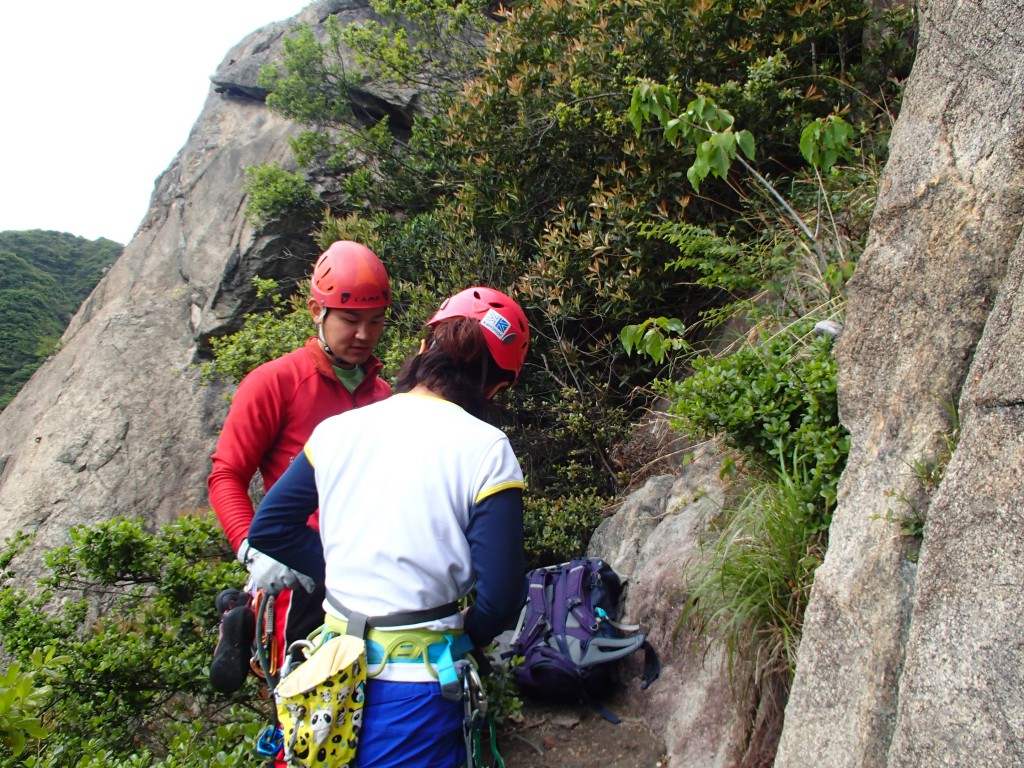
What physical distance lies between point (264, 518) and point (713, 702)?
239cm

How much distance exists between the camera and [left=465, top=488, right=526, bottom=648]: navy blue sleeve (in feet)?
6.59

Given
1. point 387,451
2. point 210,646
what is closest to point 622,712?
point 210,646

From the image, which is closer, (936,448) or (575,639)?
(936,448)

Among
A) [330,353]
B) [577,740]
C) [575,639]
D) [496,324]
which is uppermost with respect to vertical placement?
[496,324]

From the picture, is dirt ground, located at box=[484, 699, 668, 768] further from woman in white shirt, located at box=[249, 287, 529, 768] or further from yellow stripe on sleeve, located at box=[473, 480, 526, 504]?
yellow stripe on sleeve, located at box=[473, 480, 526, 504]

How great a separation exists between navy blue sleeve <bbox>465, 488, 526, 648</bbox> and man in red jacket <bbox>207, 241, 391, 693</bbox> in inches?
32.6

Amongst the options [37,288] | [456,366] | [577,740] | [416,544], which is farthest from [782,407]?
[37,288]

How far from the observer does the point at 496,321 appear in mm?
2398

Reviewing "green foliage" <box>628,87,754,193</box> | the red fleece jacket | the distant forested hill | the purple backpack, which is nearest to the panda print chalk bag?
the red fleece jacket

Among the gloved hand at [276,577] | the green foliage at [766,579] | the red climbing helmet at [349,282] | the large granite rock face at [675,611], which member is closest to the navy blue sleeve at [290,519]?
the gloved hand at [276,577]

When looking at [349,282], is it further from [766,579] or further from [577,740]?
[577,740]

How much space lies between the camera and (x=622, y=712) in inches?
165

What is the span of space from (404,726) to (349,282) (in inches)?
78.0

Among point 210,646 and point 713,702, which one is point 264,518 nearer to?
point 210,646
